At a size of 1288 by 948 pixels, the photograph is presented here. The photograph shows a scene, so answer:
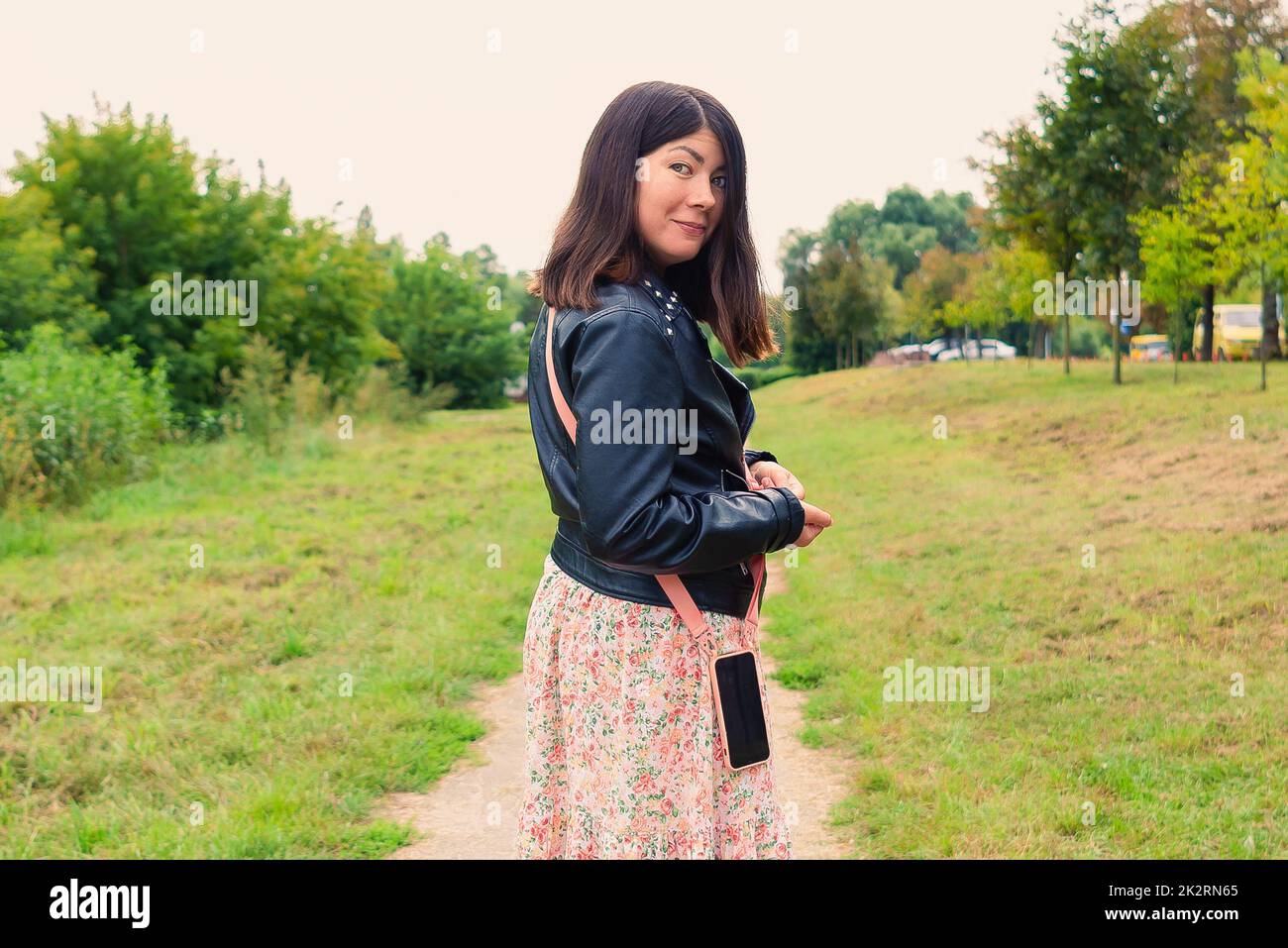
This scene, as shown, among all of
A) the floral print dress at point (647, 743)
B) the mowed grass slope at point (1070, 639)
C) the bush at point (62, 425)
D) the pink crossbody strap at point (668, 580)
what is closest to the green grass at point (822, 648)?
the mowed grass slope at point (1070, 639)

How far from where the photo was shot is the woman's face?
1.98 metres

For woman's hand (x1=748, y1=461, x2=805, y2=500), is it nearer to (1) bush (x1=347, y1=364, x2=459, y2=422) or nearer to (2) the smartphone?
(2) the smartphone

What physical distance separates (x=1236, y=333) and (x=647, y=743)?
36.8 m

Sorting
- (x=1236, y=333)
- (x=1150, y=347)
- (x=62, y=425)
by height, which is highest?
(x=1150, y=347)

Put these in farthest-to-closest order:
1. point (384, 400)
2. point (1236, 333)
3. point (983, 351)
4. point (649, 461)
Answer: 1. point (983, 351)
2. point (1236, 333)
3. point (384, 400)
4. point (649, 461)

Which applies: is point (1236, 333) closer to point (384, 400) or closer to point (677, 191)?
point (384, 400)

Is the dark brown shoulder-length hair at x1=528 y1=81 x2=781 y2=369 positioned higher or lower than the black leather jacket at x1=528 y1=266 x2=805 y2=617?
higher

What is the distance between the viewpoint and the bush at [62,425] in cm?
1063

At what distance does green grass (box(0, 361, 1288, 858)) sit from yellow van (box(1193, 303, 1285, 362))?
2144 cm

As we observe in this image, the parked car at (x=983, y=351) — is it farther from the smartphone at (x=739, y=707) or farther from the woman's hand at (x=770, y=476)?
the smartphone at (x=739, y=707)

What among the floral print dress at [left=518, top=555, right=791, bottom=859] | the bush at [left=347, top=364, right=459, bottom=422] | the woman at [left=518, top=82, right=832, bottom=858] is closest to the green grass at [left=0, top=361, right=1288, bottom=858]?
the floral print dress at [left=518, top=555, right=791, bottom=859]

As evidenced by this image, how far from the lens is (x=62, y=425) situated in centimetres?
1162

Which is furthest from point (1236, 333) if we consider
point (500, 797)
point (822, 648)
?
point (500, 797)

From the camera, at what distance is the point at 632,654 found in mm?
1979
